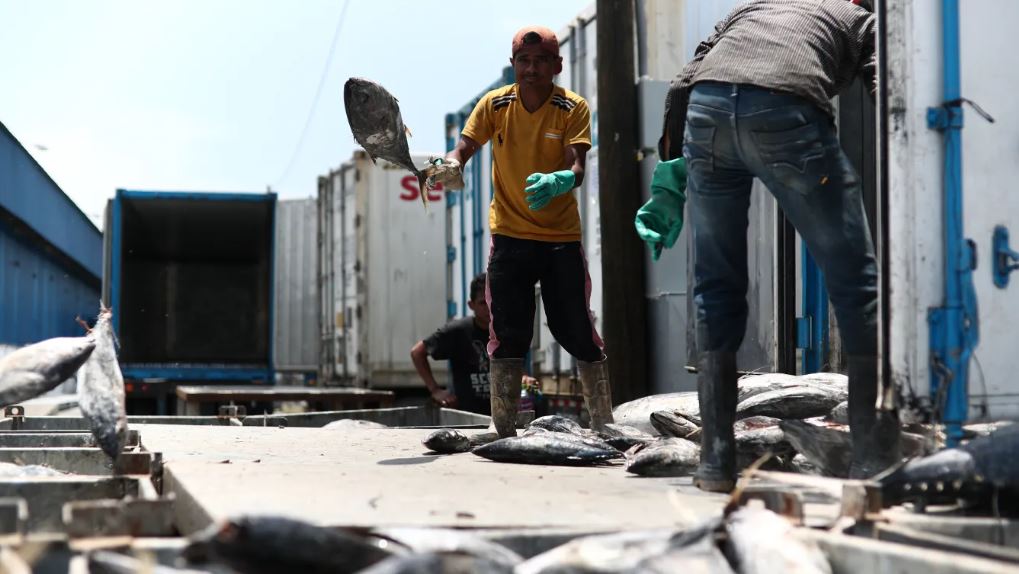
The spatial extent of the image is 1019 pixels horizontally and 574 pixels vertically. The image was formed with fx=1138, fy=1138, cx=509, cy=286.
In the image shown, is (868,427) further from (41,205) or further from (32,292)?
(32,292)

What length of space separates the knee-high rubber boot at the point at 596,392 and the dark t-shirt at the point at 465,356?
3586 mm

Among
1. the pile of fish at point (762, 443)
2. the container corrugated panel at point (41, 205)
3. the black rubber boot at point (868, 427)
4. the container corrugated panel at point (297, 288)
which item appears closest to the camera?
the pile of fish at point (762, 443)

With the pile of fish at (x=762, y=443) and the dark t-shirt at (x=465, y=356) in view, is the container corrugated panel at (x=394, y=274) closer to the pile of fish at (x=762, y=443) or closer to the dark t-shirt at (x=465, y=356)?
the dark t-shirt at (x=465, y=356)

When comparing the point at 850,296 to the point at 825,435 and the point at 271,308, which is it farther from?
the point at 271,308

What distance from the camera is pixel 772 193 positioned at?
11.6ft

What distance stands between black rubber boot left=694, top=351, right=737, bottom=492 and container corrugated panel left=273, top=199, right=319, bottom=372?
16246 millimetres

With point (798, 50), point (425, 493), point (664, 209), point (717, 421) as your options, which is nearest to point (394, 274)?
point (664, 209)

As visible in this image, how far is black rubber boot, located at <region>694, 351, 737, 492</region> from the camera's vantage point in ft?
11.4

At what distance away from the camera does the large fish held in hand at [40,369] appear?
3.50 m

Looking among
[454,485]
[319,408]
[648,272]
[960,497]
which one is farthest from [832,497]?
[319,408]

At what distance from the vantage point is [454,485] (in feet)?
11.3

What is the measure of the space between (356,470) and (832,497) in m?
1.61

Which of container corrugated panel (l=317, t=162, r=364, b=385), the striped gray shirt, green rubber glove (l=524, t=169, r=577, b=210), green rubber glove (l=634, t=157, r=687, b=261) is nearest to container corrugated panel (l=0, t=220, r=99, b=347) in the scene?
container corrugated panel (l=317, t=162, r=364, b=385)

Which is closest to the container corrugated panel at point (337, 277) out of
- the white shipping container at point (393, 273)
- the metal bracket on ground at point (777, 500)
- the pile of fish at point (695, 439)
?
the white shipping container at point (393, 273)
